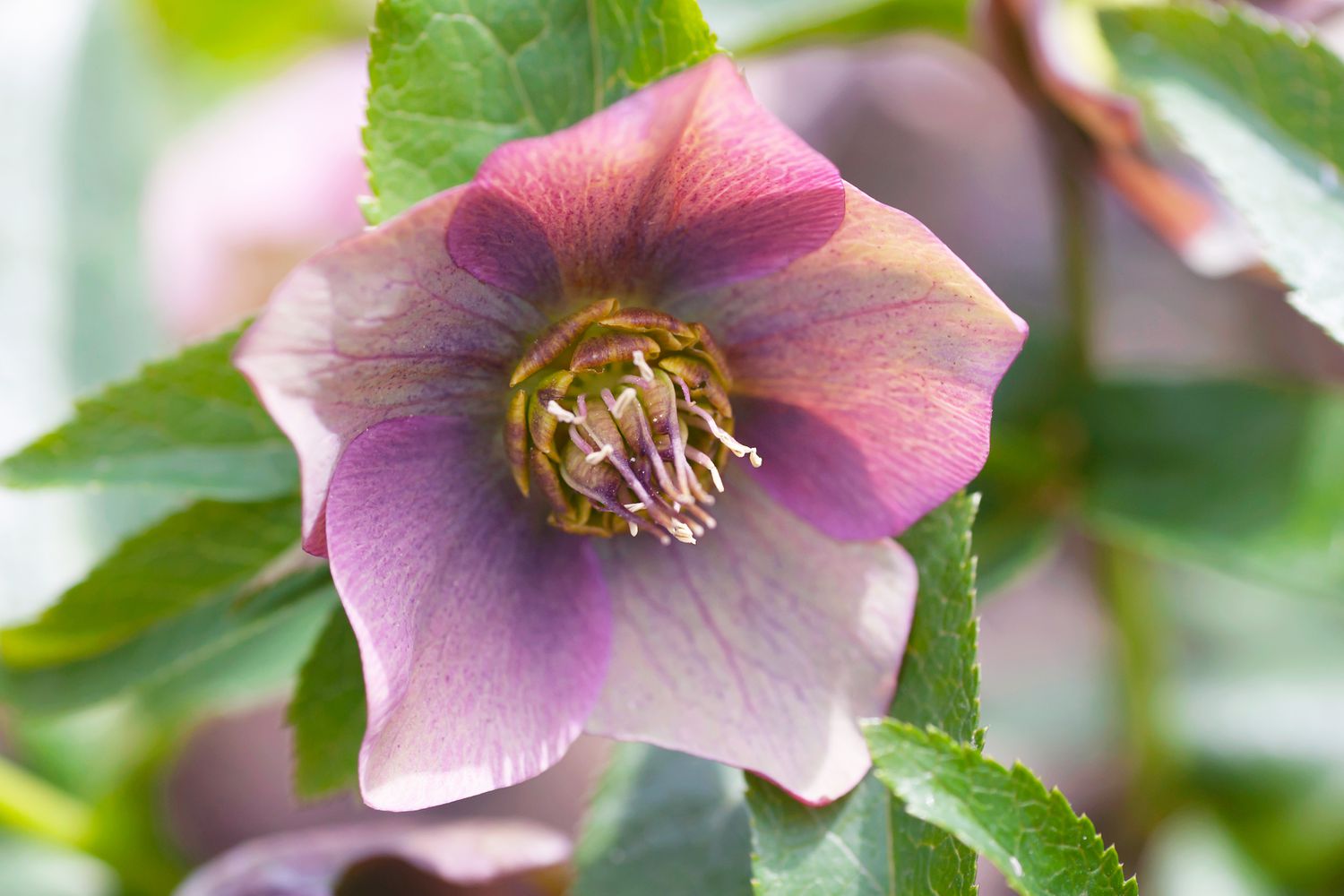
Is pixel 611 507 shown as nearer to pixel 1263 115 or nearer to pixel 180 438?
pixel 180 438

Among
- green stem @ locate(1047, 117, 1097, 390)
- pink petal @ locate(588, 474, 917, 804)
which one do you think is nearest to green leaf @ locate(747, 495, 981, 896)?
pink petal @ locate(588, 474, 917, 804)

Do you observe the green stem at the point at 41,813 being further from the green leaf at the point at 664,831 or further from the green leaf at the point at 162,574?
the green leaf at the point at 664,831

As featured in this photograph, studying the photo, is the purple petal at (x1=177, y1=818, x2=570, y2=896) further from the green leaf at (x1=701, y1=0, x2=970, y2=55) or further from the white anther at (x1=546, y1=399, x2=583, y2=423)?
the green leaf at (x1=701, y1=0, x2=970, y2=55)

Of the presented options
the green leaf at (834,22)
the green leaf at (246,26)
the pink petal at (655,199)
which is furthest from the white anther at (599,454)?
the green leaf at (246,26)

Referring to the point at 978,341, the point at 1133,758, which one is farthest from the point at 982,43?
the point at 1133,758

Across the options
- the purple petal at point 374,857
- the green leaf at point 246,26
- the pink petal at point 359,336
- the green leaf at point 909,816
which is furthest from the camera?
the green leaf at point 246,26

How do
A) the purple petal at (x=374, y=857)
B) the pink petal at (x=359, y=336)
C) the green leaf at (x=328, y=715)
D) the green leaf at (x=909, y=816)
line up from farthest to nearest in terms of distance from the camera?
1. the purple petal at (x=374, y=857)
2. the green leaf at (x=328, y=715)
3. the green leaf at (x=909, y=816)
4. the pink petal at (x=359, y=336)

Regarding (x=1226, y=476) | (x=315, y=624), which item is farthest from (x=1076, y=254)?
(x=315, y=624)
